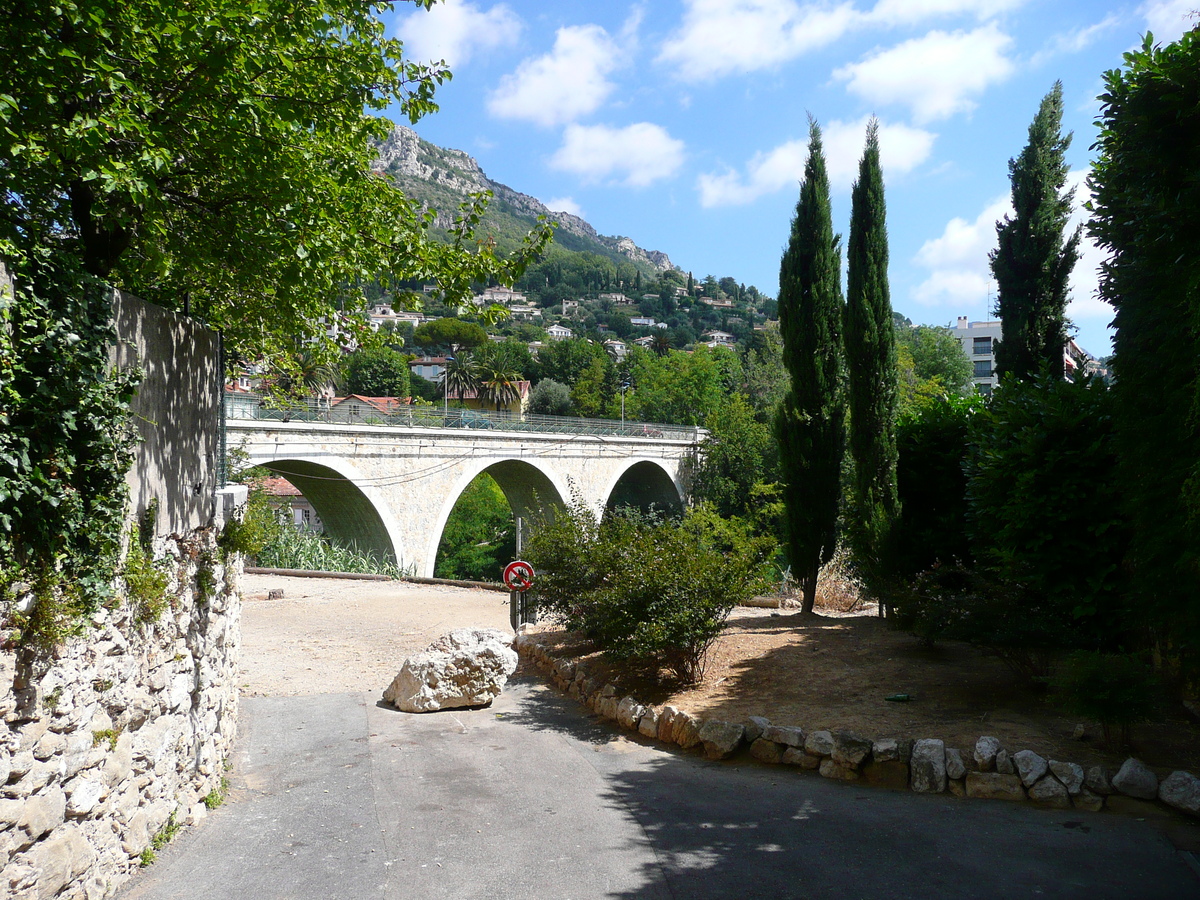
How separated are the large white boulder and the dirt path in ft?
4.00

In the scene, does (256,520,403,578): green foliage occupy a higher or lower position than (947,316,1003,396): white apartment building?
lower

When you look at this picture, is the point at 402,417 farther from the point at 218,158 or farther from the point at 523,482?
the point at 218,158

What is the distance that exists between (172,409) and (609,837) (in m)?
3.54

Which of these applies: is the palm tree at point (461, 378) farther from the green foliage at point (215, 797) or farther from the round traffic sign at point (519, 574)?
the green foliage at point (215, 797)

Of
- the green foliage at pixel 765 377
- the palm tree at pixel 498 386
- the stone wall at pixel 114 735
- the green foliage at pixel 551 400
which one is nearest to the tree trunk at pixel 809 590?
the stone wall at pixel 114 735

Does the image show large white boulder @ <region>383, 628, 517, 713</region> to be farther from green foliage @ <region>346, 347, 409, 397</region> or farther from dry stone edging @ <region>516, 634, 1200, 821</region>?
green foliage @ <region>346, 347, 409, 397</region>

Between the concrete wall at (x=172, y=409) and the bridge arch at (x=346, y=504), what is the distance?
1447cm

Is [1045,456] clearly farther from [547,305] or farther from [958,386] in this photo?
[547,305]

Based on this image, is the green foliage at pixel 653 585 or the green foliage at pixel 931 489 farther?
the green foliage at pixel 931 489

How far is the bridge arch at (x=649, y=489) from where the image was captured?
38.5m

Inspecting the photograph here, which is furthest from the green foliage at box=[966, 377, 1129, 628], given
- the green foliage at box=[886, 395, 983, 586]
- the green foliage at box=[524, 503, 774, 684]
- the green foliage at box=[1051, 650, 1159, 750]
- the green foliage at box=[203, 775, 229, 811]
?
the green foliage at box=[203, 775, 229, 811]

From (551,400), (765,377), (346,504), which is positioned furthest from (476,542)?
(551,400)

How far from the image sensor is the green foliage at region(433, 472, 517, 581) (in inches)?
1585

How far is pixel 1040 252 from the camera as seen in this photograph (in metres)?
11.5
